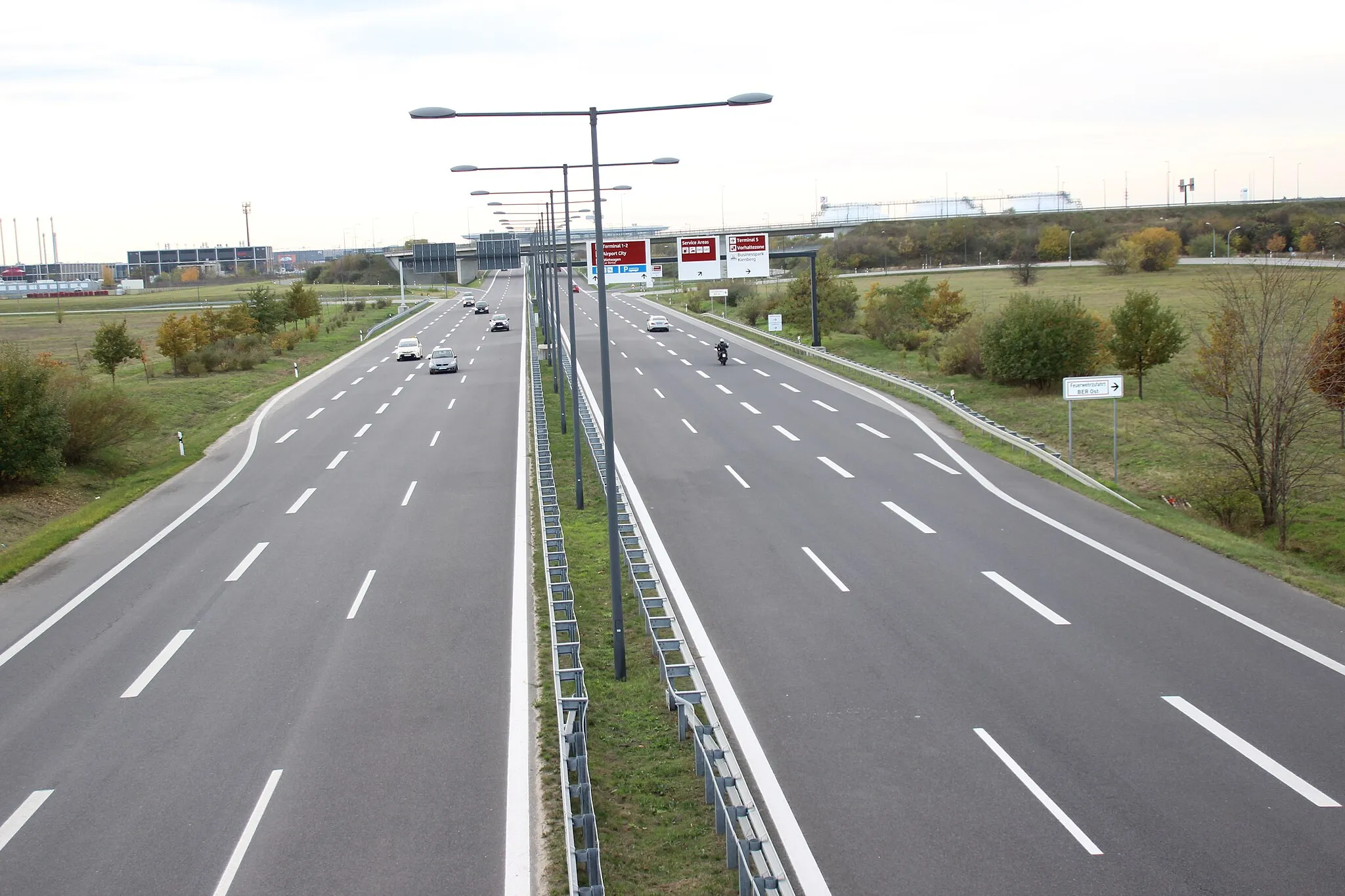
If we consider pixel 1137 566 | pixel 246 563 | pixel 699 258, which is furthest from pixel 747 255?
pixel 246 563

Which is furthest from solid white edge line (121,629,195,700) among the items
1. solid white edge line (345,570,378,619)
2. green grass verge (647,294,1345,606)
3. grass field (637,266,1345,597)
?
grass field (637,266,1345,597)

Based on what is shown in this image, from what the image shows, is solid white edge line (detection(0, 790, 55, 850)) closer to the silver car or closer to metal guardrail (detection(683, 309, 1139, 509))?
metal guardrail (detection(683, 309, 1139, 509))

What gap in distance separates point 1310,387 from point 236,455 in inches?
1115

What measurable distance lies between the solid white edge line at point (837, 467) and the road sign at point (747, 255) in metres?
25.8

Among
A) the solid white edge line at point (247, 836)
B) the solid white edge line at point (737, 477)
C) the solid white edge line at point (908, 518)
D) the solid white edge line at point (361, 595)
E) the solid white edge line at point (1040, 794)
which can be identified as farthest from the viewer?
the solid white edge line at point (737, 477)

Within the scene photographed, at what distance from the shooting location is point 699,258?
5175 cm

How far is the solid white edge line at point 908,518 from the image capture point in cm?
2058

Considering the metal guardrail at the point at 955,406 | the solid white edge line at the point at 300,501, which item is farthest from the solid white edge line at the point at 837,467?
the solid white edge line at the point at 300,501

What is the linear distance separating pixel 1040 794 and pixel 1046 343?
96.5ft

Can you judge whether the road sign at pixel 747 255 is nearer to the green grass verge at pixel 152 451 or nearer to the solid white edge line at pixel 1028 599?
the green grass verge at pixel 152 451

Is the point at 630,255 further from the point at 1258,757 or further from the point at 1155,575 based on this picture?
the point at 1258,757

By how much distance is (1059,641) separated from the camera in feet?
47.6

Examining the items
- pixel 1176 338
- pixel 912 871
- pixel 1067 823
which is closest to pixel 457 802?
pixel 912 871

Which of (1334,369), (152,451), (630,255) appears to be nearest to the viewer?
(1334,369)
